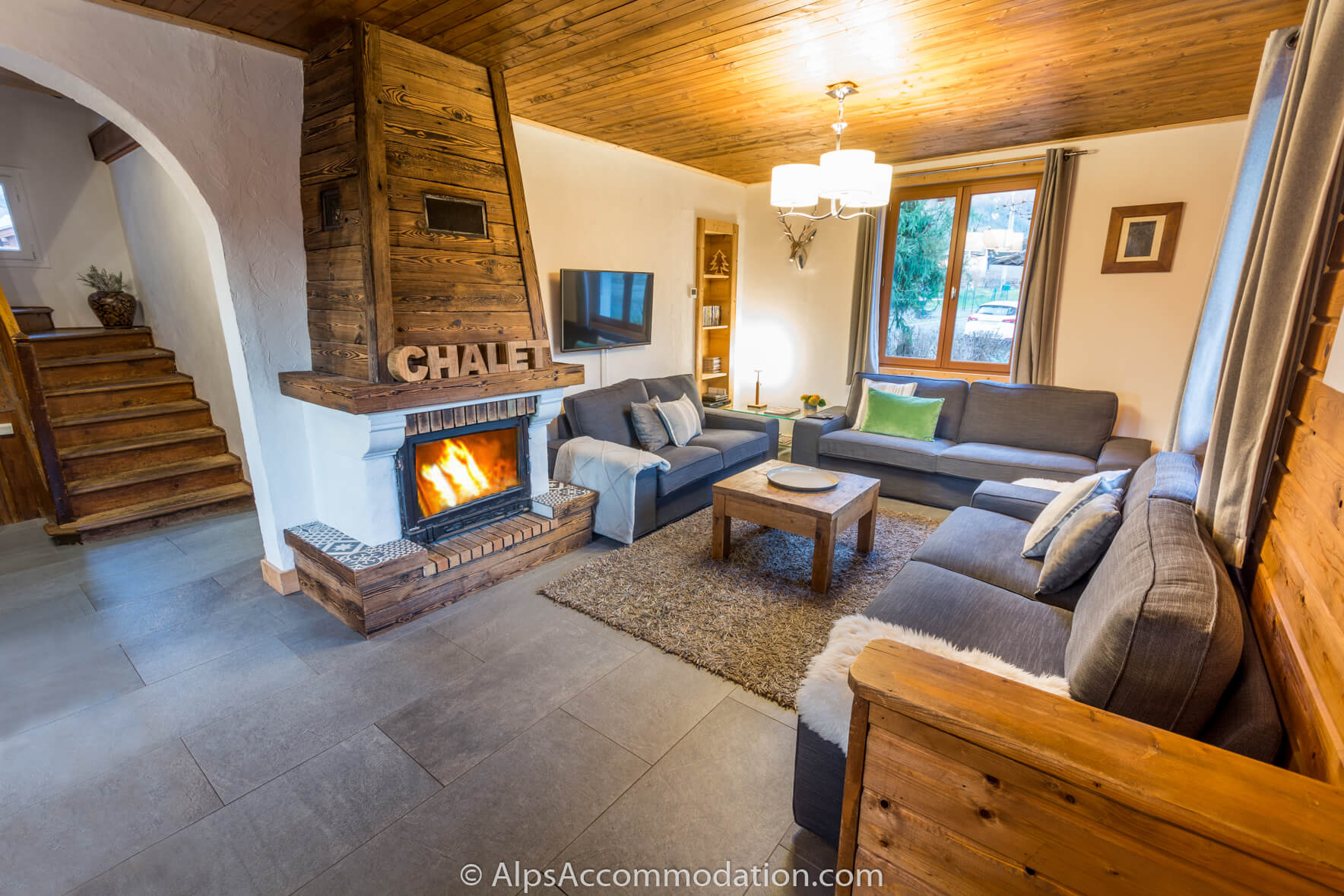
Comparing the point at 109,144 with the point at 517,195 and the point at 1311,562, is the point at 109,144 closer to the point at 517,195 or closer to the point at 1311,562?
the point at 517,195

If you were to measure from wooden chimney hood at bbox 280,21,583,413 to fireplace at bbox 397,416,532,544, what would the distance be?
0.32 metres

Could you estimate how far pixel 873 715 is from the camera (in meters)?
1.09

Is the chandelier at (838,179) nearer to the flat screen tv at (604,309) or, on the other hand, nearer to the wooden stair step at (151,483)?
the flat screen tv at (604,309)

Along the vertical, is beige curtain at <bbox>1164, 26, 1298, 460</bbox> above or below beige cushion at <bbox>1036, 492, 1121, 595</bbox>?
above

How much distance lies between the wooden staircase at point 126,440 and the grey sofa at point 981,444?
13.6 feet

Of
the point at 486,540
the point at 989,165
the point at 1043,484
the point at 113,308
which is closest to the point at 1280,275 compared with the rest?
the point at 1043,484

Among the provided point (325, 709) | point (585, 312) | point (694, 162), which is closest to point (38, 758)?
point (325, 709)

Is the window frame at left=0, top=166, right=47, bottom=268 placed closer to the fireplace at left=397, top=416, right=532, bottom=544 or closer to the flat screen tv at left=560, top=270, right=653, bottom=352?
the flat screen tv at left=560, top=270, right=653, bottom=352


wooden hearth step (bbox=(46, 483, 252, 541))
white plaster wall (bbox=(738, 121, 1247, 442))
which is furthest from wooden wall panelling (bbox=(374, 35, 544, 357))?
white plaster wall (bbox=(738, 121, 1247, 442))

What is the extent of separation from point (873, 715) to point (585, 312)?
11.5 feet

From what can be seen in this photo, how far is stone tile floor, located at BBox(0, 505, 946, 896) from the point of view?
1541 mm

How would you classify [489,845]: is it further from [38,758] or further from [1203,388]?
[1203,388]

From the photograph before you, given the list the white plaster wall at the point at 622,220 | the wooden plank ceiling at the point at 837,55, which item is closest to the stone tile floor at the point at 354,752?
the white plaster wall at the point at 622,220

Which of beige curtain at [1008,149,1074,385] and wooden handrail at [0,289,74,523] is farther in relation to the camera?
beige curtain at [1008,149,1074,385]
